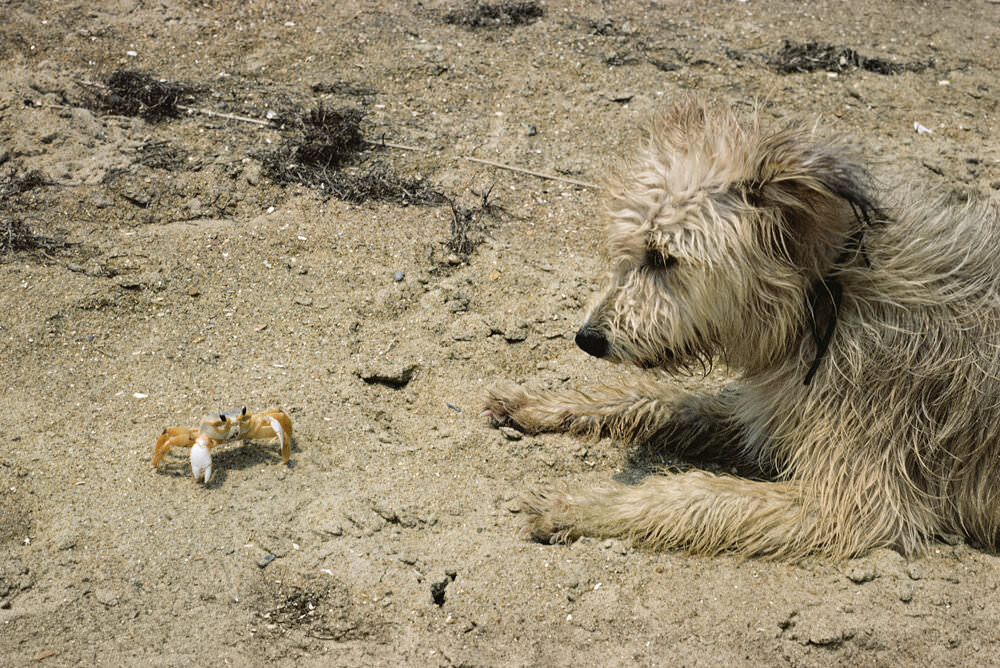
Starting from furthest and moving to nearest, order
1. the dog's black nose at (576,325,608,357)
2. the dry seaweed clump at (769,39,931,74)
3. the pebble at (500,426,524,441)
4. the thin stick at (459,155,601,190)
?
1. the dry seaweed clump at (769,39,931,74)
2. the thin stick at (459,155,601,190)
3. the pebble at (500,426,524,441)
4. the dog's black nose at (576,325,608,357)

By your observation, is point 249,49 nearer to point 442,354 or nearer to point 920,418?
point 442,354

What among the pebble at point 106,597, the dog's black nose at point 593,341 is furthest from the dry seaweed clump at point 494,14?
the pebble at point 106,597

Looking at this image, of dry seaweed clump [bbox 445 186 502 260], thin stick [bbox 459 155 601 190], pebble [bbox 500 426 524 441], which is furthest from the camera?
thin stick [bbox 459 155 601 190]

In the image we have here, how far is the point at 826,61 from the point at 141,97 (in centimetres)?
540

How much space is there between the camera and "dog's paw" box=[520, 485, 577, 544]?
13.6 feet

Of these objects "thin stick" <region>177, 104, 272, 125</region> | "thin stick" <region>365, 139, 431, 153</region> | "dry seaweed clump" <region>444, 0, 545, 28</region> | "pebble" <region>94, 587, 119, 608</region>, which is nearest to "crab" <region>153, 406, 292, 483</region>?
"pebble" <region>94, 587, 119, 608</region>

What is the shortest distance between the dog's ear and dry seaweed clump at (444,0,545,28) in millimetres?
5089

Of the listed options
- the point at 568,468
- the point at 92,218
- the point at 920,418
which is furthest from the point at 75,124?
the point at 920,418

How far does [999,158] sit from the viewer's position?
7164 millimetres

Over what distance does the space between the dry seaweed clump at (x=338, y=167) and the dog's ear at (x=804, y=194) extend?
3100 mm

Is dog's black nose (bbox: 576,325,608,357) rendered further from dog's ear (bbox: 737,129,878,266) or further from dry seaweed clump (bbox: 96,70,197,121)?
dry seaweed clump (bbox: 96,70,197,121)

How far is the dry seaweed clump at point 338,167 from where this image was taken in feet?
21.1

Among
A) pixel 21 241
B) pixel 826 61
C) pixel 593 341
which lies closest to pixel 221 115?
pixel 21 241

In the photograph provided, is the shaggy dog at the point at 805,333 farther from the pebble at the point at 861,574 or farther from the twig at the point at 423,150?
the twig at the point at 423,150
